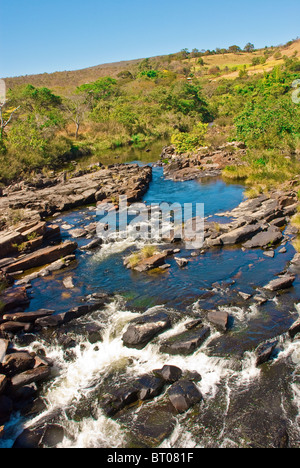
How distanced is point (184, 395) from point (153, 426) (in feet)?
2.98

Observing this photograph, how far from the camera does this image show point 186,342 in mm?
8719

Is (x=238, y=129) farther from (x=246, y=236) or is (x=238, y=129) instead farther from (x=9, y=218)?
(x=9, y=218)

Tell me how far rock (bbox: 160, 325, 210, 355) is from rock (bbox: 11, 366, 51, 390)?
2.95m

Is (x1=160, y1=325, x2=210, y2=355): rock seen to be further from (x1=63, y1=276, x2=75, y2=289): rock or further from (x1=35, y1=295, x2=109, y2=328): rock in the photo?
(x1=63, y1=276, x2=75, y2=289): rock

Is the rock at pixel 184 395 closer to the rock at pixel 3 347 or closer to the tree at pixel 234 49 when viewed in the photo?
the rock at pixel 3 347

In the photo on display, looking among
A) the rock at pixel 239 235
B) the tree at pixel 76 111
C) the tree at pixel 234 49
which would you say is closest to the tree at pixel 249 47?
the tree at pixel 234 49

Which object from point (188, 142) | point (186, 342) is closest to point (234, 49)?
point (188, 142)

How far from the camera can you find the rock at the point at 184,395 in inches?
277

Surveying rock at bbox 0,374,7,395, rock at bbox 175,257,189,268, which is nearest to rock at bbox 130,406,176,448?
rock at bbox 0,374,7,395

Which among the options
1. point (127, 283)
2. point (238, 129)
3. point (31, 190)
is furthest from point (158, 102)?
point (127, 283)

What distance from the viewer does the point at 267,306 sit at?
10.1m

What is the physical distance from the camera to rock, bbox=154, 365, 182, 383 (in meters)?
7.75

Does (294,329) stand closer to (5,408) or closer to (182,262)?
(182,262)
